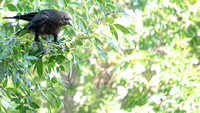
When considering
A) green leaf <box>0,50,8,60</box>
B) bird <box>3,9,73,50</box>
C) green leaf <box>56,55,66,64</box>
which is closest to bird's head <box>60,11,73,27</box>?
bird <box>3,9,73,50</box>

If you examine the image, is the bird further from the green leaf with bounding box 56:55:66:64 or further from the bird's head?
the green leaf with bounding box 56:55:66:64

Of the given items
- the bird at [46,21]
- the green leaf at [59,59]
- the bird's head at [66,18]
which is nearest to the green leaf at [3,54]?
the green leaf at [59,59]

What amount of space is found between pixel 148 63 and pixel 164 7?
2.99ft

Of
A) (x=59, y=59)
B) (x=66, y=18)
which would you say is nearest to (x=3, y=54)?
(x=59, y=59)

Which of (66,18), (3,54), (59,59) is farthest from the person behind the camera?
(66,18)

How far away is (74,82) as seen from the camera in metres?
7.09

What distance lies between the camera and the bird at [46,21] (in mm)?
2689

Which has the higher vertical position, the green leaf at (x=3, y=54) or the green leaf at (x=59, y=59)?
the green leaf at (x=3, y=54)

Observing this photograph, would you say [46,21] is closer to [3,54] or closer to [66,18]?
[66,18]

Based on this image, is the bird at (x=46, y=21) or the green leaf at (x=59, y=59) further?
the bird at (x=46, y=21)

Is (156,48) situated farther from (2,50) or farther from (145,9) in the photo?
(2,50)

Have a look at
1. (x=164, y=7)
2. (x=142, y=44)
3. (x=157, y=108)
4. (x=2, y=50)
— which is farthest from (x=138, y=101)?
(x=2, y=50)

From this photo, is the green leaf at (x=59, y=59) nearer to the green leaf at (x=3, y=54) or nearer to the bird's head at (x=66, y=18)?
the green leaf at (x=3, y=54)

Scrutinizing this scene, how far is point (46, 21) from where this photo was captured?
9.20 feet
